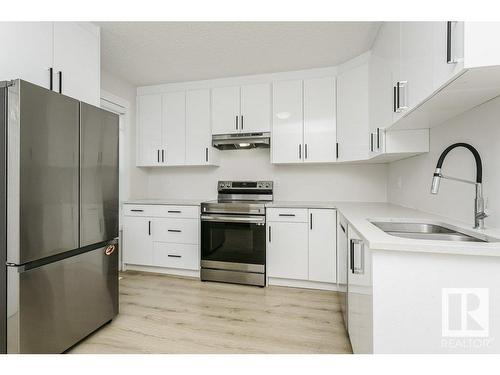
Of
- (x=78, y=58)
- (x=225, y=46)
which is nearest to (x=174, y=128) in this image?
Answer: (x=225, y=46)


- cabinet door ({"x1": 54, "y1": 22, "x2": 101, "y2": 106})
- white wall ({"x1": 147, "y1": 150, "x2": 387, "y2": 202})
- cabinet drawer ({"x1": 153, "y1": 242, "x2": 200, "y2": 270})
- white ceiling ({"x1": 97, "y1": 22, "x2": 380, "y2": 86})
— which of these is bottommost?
cabinet drawer ({"x1": 153, "y1": 242, "x2": 200, "y2": 270})

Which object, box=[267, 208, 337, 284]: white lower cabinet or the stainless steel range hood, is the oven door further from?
the stainless steel range hood

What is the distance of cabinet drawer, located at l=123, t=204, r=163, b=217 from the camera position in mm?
3174

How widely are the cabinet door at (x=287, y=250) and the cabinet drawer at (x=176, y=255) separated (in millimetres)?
886

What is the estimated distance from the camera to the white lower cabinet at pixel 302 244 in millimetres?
2691

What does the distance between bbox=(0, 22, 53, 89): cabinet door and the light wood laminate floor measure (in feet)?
5.93

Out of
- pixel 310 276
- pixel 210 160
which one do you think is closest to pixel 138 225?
pixel 210 160

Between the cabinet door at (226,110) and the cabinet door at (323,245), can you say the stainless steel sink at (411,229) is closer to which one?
the cabinet door at (323,245)

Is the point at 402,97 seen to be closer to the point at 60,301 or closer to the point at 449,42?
the point at 449,42

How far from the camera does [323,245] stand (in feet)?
8.88

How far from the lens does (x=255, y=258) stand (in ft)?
9.36

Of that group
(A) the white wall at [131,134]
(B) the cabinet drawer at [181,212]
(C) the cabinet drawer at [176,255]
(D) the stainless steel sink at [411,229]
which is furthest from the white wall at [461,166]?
(A) the white wall at [131,134]

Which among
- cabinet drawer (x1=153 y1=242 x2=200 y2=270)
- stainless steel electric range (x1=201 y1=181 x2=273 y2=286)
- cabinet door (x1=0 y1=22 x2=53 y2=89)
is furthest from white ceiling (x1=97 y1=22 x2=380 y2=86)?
cabinet drawer (x1=153 y1=242 x2=200 y2=270)

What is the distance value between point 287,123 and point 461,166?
5.94 ft
